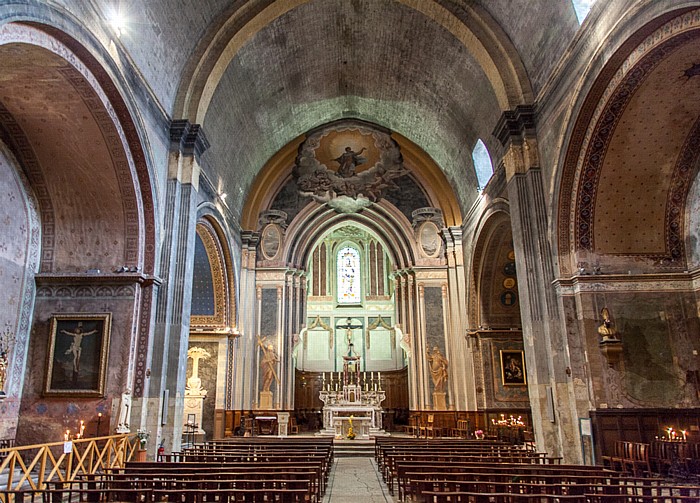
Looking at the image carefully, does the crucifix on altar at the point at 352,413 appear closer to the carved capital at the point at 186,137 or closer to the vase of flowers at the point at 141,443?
the vase of flowers at the point at 141,443

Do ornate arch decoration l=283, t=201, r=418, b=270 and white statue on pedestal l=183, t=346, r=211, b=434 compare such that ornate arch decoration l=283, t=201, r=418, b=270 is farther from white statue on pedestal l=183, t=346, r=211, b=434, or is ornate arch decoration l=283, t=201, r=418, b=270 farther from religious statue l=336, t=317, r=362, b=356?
religious statue l=336, t=317, r=362, b=356

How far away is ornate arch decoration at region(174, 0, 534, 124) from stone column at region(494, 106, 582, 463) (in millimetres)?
1079

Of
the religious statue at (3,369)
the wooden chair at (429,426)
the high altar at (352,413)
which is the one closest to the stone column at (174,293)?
the religious statue at (3,369)

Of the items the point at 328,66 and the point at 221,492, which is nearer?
the point at 221,492

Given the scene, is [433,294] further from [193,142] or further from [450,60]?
[193,142]

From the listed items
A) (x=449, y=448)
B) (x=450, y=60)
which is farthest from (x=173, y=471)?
(x=450, y=60)

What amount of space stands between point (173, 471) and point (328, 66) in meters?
15.4

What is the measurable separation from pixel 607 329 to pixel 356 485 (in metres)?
6.04

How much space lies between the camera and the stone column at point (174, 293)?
11.9m

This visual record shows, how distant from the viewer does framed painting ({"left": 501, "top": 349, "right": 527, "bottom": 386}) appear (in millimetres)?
19062

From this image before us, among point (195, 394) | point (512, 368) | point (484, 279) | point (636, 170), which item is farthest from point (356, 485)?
point (195, 394)

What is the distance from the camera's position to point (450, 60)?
16531mm

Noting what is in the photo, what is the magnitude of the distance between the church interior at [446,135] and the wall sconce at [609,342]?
0.15 feet

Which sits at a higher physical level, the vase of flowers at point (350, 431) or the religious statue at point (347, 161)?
the religious statue at point (347, 161)
